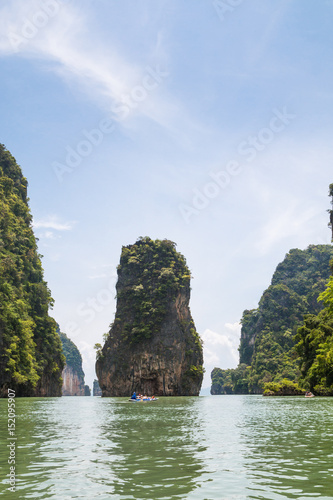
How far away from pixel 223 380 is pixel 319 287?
7054 centimetres

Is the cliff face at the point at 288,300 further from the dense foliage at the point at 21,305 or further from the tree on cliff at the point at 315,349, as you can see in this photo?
the tree on cliff at the point at 315,349

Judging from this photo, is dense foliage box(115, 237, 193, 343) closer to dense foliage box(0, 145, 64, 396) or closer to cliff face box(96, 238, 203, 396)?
cliff face box(96, 238, 203, 396)

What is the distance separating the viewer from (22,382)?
57781 mm

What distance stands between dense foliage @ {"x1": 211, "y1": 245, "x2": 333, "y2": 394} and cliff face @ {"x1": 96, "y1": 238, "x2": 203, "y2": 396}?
19.7 metres

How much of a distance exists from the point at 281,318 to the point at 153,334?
158 feet

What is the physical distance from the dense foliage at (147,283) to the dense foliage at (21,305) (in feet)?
56.9

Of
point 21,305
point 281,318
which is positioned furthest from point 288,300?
point 21,305

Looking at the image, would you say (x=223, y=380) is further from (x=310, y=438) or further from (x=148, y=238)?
(x=310, y=438)

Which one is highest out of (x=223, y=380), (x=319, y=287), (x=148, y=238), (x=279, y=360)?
(x=148, y=238)

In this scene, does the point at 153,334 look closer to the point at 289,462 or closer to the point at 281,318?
the point at 281,318

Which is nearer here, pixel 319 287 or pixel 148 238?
pixel 148 238

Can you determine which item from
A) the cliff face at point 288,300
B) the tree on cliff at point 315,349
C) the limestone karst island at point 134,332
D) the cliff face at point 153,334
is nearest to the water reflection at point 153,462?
the tree on cliff at point 315,349

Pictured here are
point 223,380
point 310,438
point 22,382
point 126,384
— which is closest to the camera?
point 310,438

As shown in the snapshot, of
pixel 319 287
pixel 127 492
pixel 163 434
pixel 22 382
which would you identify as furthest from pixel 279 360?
pixel 127 492
